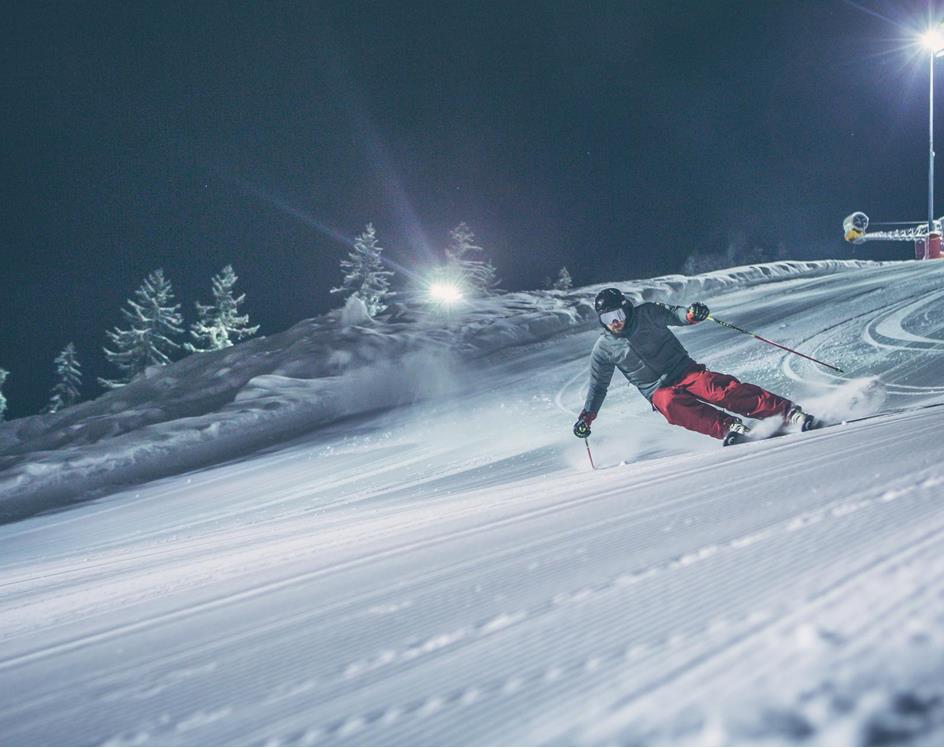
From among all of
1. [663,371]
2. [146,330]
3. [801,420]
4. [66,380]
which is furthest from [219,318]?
[801,420]

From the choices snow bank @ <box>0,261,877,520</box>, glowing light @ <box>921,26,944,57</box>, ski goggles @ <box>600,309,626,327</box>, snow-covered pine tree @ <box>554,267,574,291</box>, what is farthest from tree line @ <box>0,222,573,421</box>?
ski goggles @ <box>600,309,626,327</box>

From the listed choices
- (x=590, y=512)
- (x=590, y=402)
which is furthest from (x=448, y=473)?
(x=590, y=512)

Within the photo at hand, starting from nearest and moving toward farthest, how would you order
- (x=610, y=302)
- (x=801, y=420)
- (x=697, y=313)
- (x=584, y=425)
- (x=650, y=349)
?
(x=801, y=420), (x=697, y=313), (x=610, y=302), (x=650, y=349), (x=584, y=425)

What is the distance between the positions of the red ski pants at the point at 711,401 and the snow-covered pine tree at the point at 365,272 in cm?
3749

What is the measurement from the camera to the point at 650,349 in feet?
22.3

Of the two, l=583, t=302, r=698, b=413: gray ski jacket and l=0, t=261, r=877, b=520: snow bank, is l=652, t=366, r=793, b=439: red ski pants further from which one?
l=0, t=261, r=877, b=520: snow bank

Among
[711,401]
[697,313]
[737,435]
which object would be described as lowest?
[737,435]

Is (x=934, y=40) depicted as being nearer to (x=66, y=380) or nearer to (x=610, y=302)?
(x=610, y=302)

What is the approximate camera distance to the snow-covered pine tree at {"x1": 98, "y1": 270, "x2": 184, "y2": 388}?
40.4m

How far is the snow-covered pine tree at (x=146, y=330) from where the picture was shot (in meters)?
40.4

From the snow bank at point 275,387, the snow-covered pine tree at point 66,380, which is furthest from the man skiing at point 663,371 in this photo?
the snow-covered pine tree at point 66,380

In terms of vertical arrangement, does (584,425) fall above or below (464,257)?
below

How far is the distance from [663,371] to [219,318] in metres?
42.7

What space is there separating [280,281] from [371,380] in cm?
10318
